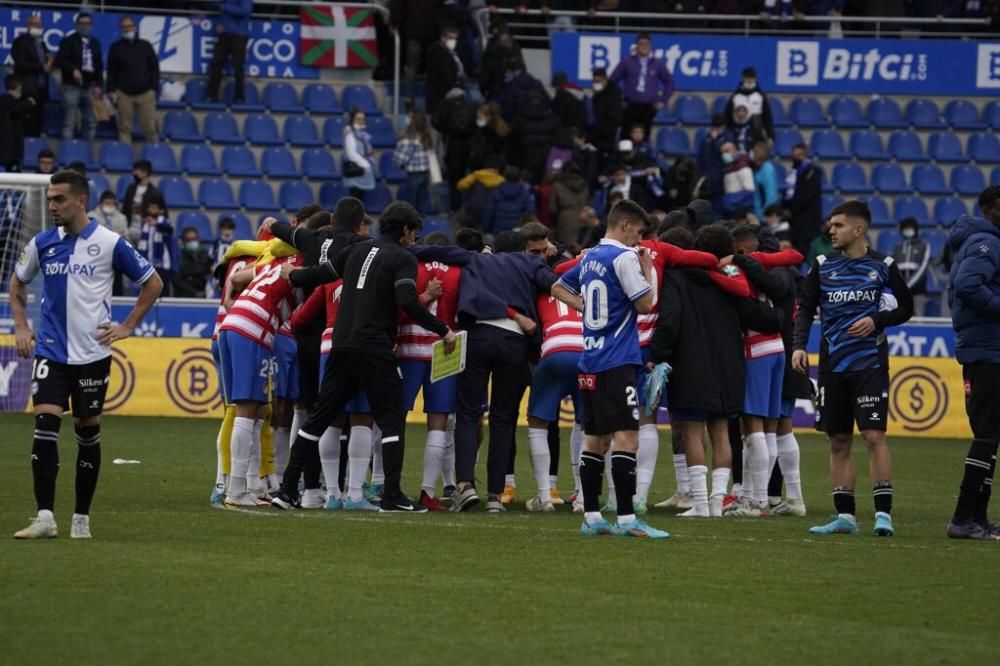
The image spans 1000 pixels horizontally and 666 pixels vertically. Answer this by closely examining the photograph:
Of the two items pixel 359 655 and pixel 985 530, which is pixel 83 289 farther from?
pixel 985 530

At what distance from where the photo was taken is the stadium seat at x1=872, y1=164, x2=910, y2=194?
1176 inches

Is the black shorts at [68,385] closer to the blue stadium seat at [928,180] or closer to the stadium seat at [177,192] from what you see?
the stadium seat at [177,192]

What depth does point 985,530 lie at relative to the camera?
11.9 metres

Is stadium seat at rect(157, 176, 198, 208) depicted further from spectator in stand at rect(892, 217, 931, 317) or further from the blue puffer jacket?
the blue puffer jacket

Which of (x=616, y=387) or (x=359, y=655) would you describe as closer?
(x=359, y=655)


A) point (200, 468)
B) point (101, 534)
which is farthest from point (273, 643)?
point (200, 468)

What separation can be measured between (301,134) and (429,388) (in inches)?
636

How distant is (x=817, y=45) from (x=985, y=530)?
19785mm

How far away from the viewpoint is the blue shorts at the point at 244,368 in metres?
13.0

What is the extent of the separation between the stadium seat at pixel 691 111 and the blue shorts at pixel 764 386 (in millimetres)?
16664

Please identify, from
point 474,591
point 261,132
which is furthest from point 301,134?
point 474,591

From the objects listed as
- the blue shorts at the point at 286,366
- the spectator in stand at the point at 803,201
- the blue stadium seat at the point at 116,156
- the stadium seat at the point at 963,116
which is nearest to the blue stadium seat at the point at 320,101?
the blue stadium seat at the point at 116,156

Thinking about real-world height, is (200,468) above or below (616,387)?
below

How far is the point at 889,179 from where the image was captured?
1177 inches
